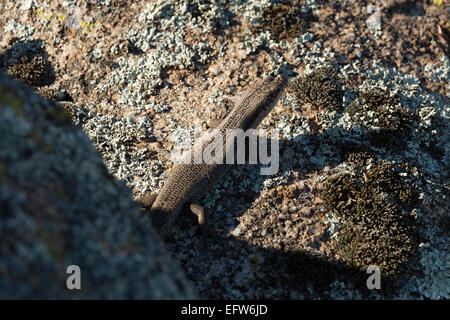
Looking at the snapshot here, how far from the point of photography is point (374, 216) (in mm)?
7281

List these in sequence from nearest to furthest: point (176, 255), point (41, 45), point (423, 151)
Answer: point (176, 255)
point (423, 151)
point (41, 45)

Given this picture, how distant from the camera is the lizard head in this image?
27.1ft

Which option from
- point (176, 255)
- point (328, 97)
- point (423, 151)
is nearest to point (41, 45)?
point (176, 255)

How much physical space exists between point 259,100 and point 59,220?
5645 mm

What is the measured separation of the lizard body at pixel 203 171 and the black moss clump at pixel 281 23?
1.71 metres

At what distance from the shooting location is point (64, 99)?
880 cm

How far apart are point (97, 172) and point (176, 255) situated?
310 centimetres

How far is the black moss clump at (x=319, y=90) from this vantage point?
28.8 feet

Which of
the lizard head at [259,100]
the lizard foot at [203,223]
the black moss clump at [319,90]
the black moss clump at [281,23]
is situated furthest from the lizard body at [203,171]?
the black moss clump at [281,23]

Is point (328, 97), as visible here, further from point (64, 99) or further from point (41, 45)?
point (41, 45)

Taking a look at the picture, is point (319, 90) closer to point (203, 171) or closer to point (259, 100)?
point (259, 100)
